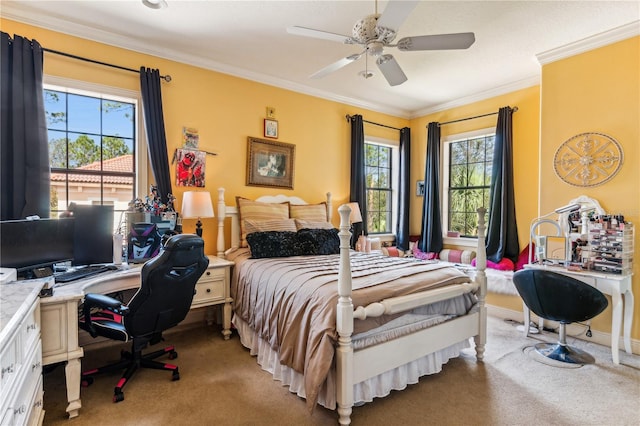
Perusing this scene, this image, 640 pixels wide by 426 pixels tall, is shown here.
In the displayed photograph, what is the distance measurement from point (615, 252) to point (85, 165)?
4.96 metres

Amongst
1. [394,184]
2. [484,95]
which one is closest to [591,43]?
[484,95]

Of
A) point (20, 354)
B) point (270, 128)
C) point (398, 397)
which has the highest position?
point (270, 128)

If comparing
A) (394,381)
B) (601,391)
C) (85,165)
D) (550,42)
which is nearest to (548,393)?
(601,391)

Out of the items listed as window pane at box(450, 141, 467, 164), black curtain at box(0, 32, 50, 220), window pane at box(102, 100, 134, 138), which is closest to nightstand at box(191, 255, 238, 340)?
black curtain at box(0, 32, 50, 220)

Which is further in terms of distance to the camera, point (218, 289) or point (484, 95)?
point (484, 95)

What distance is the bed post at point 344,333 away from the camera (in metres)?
1.83

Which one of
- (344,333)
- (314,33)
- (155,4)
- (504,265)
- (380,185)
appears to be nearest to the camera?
(344,333)

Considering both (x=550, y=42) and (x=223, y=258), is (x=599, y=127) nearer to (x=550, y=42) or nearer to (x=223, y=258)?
(x=550, y=42)

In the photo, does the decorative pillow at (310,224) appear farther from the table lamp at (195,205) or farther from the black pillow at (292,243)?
the table lamp at (195,205)

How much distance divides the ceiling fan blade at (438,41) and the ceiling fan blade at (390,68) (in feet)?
0.72

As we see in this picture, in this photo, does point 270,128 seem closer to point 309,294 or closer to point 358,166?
point 358,166

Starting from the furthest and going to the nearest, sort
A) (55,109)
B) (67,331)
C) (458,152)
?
(458,152) < (55,109) < (67,331)

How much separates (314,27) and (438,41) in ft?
4.21

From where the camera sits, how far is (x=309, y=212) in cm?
414
